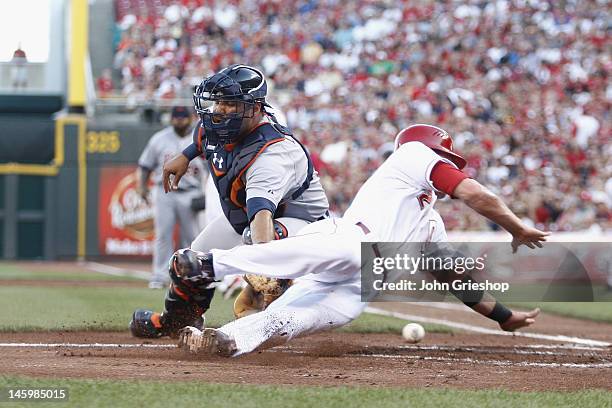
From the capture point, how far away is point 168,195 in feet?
38.8

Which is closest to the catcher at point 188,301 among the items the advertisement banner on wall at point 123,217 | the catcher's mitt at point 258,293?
the catcher's mitt at point 258,293

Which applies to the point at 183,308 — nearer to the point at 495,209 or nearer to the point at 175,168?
the point at 175,168

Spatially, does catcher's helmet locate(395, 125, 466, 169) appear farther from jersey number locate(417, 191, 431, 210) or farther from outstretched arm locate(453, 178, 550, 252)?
outstretched arm locate(453, 178, 550, 252)

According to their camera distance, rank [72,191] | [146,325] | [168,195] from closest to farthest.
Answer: [146,325] < [168,195] < [72,191]

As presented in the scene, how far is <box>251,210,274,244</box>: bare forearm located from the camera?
5512mm

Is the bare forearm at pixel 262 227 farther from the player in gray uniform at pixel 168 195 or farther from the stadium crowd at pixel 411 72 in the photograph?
the stadium crowd at pixel 411 72

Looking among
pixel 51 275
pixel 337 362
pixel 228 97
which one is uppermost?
pixel 228 97

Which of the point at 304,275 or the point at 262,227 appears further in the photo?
the point at 262,227

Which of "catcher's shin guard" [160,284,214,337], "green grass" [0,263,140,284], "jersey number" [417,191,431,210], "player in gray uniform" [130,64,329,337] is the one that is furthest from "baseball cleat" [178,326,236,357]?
"green grass" [0,263,140,284]

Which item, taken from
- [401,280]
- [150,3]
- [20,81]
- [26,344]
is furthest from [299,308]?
[150,3]

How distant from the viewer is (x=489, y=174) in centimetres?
1850

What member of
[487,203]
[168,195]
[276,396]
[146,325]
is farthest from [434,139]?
[168,195]

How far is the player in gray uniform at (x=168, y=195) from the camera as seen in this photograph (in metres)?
11.7

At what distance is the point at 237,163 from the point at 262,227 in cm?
63
